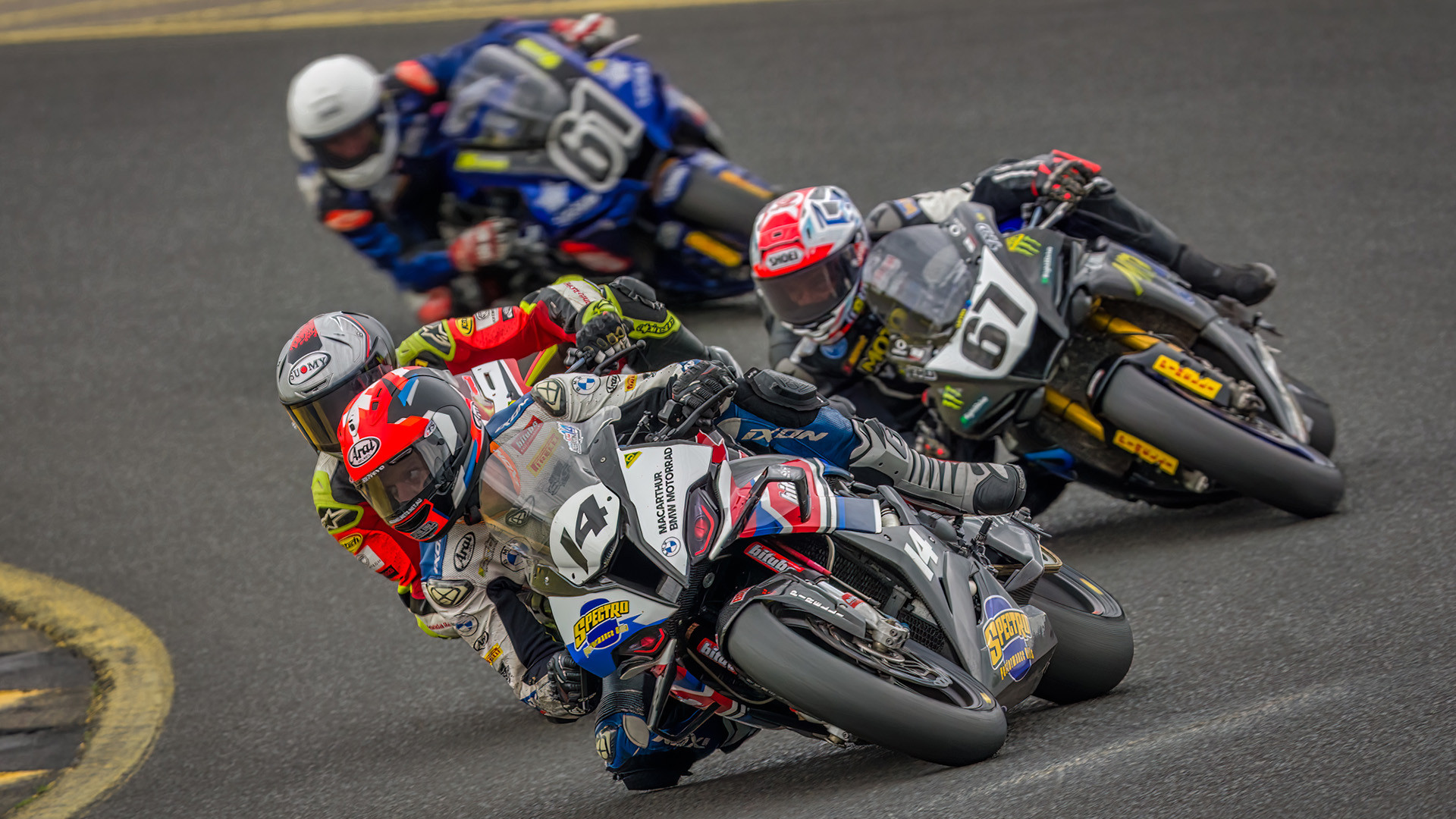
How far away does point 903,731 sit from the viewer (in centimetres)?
323

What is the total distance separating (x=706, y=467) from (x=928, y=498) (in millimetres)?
1118

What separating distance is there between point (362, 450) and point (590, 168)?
4749 millimetres

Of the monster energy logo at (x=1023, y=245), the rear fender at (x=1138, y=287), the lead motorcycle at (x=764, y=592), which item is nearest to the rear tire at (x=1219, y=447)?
the rear fender at (x=1138, y=287)

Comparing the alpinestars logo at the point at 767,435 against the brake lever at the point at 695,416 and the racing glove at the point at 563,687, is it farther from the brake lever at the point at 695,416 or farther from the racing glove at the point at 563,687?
the racing glove at the point at 563,687

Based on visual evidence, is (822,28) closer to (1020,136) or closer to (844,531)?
(1020,136)

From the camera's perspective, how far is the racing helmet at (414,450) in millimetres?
3533

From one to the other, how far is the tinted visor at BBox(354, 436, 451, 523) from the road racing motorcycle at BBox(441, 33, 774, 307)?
184 inches

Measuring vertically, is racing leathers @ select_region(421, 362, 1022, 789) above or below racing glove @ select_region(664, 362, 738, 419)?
below

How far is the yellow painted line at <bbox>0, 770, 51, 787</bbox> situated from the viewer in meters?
5.14

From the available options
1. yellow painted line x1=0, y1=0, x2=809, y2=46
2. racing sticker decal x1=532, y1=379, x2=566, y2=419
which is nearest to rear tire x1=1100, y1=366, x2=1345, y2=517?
racing sticker decal x1=532, y1=379, x2=566, y2=419

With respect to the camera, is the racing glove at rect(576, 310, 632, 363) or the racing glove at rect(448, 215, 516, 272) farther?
the racing glove at rect(448, 215, 516, 272)

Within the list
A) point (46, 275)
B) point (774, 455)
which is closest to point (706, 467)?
point (774, 455)

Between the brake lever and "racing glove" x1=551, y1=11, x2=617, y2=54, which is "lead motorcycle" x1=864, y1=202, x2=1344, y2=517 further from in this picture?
"racing glove" x1=551, y1=11, x2=617, y2=54

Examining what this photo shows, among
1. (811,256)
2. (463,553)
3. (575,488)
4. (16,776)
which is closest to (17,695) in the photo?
(16,776)
